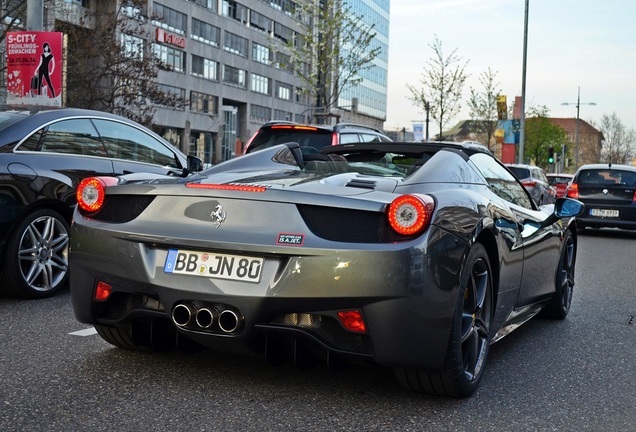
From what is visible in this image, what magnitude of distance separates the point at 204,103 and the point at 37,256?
2279 inches

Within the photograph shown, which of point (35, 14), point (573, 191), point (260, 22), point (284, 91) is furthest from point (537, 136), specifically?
point (35, 14)

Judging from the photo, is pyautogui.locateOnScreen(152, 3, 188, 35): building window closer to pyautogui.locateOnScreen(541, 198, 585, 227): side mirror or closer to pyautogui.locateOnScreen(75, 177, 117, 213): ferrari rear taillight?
pyautogui.locateOnScreen(541, 198, 585, 227): side mirror

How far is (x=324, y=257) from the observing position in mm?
3572

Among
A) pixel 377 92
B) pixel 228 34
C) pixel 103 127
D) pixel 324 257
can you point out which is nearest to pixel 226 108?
pixel 228 34

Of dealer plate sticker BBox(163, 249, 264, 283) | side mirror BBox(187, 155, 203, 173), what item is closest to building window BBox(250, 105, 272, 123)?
side mirror BBox(187, 155, 203, 173)

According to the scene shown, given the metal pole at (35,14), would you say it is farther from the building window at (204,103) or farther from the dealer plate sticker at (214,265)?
the building window at (204,103)

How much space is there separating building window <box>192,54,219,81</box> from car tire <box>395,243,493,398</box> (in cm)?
5929

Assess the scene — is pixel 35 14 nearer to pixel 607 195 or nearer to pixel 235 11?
pixel 607 195

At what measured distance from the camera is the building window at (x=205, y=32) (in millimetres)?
62125

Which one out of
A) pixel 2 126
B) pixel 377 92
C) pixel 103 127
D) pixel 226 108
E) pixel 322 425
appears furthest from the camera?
pixel 377 92

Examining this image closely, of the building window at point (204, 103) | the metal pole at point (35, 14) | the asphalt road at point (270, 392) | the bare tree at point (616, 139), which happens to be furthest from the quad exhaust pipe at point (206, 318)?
the bare tree at point (616, 139)

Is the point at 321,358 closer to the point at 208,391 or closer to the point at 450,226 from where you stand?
the point at 208,391

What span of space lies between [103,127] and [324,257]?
167 inches

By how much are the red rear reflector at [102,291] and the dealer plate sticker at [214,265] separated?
389 millimetres
